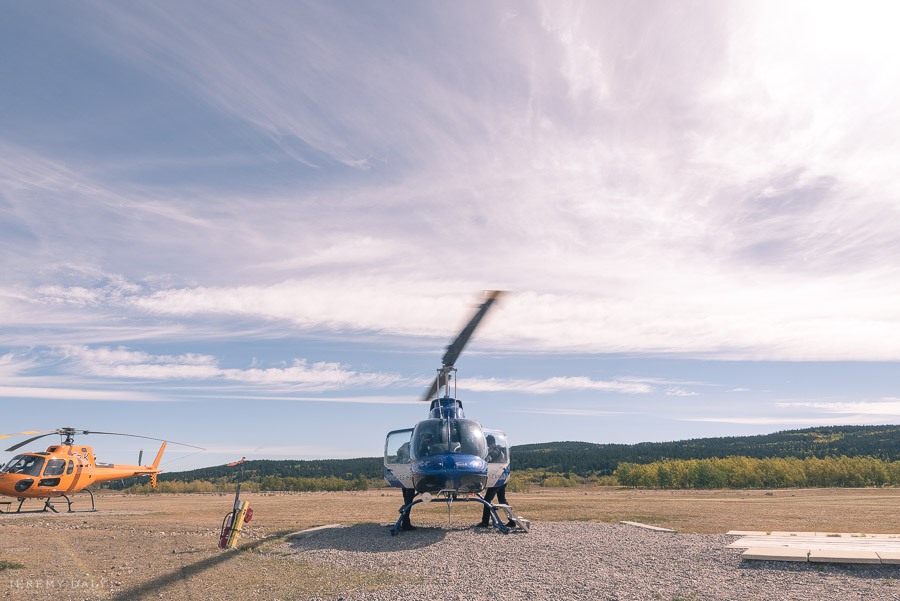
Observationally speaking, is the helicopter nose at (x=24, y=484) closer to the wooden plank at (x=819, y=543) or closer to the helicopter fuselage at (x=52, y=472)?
the helicopter fuselage at (x=52, y=472)

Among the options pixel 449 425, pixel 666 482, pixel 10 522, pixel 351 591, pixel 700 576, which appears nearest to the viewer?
pixel 351 591

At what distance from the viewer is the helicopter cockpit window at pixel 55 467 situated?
30180 millimetres

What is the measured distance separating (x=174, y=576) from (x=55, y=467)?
2306 cm

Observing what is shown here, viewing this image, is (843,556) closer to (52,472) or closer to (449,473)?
(449,473)

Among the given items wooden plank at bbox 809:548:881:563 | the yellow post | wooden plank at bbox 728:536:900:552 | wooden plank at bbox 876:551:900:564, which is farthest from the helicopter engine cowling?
wooden plank at bbox 876:551:900:564

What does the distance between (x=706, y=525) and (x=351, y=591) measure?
16.8 m

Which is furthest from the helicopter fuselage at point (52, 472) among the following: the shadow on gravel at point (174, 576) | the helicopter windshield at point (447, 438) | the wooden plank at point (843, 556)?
the wooden plank at point (843, 556)

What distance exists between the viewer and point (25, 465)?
2961cm

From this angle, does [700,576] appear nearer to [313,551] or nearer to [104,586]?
[313,551]

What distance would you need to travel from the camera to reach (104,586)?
11.9 meters

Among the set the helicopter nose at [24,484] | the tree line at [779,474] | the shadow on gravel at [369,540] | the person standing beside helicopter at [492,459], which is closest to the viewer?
the shadow on gravel at [369,540]

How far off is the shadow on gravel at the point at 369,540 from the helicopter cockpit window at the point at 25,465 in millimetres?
19526

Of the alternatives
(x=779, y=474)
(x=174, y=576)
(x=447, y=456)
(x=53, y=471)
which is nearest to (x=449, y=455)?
(x=447, y=456)

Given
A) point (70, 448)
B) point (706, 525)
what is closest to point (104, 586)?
point (706, 525)
